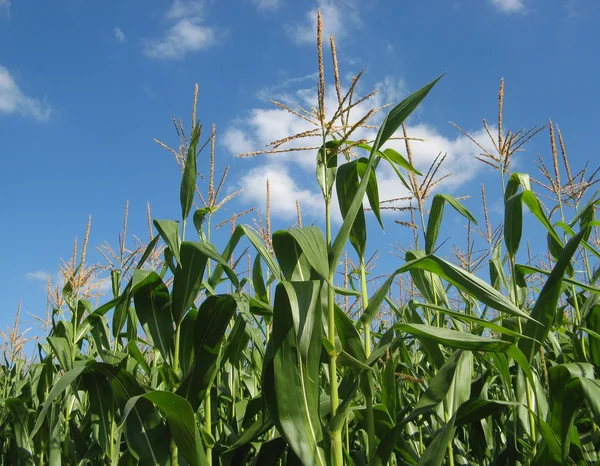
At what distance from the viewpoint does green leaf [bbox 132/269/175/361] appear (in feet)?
7.02

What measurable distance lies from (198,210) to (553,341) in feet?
5.75

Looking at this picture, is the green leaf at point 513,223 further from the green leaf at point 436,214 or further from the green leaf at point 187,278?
the green leaf at point 187,278

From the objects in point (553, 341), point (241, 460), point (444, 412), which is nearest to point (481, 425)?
point (553, 341)

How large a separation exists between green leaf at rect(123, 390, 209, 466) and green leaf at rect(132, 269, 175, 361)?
404mm

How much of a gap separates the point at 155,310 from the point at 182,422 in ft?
1.84

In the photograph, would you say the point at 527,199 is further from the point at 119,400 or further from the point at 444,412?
the point at 119,400

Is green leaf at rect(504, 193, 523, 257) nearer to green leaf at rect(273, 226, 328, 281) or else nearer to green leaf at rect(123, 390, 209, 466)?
green leaf at rect(273, 226, 328, 281)

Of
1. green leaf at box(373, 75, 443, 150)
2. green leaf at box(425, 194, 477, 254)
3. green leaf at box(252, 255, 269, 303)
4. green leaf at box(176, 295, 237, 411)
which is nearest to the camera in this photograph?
green leaf at box(373, 75, 443, 150)

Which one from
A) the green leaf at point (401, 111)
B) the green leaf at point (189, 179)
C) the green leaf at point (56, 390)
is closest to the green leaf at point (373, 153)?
the green leaf at point (401, 111)

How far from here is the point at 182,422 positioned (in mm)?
1755

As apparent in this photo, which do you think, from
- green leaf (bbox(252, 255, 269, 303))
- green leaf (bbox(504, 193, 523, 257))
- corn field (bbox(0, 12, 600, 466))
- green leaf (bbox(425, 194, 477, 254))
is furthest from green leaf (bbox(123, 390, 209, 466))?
green leaf (bbox(504, 193, 523, 257))

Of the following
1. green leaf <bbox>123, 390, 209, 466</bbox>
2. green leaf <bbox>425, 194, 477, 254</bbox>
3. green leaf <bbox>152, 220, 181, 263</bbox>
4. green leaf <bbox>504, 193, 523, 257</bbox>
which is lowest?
green leaf <bbox>123, 390, 209, 466</bbox>

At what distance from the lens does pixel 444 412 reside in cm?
208

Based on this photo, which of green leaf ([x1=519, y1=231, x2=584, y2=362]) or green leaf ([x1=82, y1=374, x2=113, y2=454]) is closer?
green leaf ([x1=519, y1=231, x2=584, y2=362])
